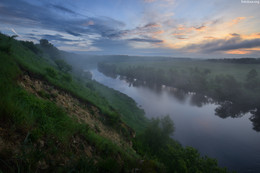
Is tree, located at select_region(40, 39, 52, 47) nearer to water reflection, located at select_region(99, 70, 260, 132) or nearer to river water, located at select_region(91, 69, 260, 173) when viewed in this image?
river water, located at select_region(91, 69, 260, 173)

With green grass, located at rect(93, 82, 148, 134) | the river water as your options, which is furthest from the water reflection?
green grass, located at rect(93, 82, 148, 134)

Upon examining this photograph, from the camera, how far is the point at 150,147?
63.7 feet

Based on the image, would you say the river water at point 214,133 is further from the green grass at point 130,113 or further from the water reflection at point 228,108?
the green grass at point 130,113

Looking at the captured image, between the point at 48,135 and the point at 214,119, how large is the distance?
42.9 m

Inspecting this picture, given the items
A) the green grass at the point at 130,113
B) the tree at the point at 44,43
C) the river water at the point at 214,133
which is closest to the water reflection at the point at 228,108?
the river water at the point at 214,133

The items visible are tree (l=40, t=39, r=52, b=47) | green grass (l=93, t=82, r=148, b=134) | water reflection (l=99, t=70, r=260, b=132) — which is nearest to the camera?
green grass (l=93, t=82, r=148, b=134)

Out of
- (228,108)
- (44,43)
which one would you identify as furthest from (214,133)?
(44,43)

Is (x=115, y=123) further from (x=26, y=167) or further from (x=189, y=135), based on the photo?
(x=189, y=135)

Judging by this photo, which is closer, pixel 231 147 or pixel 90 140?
pixel 90 140

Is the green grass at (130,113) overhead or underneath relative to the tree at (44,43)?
underneath

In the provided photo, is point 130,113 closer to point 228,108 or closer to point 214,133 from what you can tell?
point 214,133

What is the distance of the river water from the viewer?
2273 cm

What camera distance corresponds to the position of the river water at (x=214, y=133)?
74.6 ft

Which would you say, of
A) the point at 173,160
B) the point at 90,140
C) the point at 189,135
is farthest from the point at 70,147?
the point at 189,135
